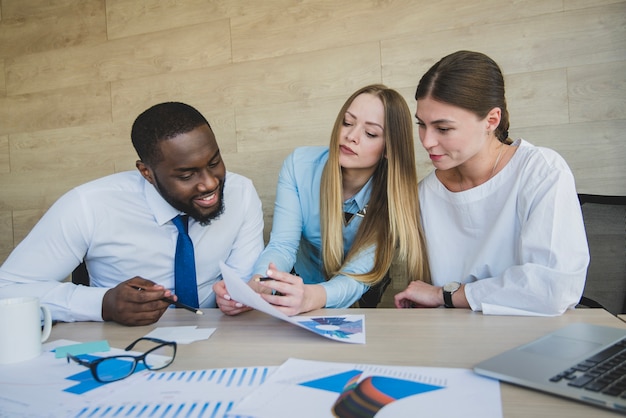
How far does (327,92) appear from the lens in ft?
7.63

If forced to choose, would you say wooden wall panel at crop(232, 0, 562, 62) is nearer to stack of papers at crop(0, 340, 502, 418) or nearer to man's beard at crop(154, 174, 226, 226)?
man's beard at crop(154, 174, 226, 226)

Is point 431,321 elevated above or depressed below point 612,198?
below

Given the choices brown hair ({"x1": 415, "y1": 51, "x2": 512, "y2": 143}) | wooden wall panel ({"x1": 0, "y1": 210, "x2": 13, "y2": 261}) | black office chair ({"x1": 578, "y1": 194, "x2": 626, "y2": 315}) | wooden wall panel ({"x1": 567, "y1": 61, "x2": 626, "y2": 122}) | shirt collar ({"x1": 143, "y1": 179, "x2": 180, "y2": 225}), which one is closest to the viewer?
brown hair ({"x1": 415, "y1": 51, "x2": 512, "y2": 143})

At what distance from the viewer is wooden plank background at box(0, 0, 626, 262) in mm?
2020

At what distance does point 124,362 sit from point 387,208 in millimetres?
1022

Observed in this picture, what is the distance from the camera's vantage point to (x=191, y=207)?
4.68 feet

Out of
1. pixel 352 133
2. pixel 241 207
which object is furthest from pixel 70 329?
pixel 352 133

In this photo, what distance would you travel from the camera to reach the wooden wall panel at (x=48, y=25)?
2699 mm

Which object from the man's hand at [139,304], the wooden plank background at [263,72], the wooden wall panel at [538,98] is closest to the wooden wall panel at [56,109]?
the wooden plank background at [263,72]

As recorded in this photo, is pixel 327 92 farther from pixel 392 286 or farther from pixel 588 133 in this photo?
pixel 588 133

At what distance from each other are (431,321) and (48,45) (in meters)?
2.74

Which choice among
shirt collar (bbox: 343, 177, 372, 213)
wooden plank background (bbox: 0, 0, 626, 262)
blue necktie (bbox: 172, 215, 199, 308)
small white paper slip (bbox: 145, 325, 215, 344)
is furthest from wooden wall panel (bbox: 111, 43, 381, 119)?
small white paper slip (bbox: 145, 325, 215, 344)

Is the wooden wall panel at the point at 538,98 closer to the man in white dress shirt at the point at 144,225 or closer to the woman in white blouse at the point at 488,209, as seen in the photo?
the woman in white blouse at the point at 488,209

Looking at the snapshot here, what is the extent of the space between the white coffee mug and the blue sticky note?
4cm
